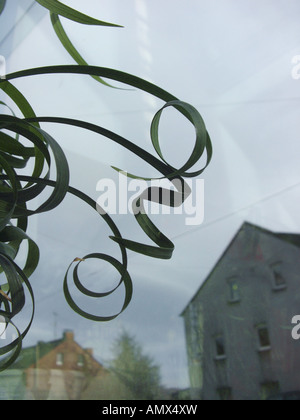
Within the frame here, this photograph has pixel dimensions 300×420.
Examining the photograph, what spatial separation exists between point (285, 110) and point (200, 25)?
19.0 inches

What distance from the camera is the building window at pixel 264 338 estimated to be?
1662mm

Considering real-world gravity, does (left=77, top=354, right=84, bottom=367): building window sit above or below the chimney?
below

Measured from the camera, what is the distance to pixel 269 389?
158 cm

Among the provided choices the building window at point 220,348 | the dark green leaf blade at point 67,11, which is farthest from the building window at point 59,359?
the dark green leaf blade at point 67,11

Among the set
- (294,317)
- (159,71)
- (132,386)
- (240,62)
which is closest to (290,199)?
(294,317)

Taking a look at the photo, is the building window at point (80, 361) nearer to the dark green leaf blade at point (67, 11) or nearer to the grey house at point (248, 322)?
the grey house at point (248, 322)

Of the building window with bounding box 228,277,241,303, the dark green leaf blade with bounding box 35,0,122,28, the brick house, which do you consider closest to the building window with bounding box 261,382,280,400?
the building window with bounding box 228,277,241,303

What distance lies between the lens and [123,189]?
51.2 inches

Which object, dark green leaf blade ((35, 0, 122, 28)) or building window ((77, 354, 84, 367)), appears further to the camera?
building window ((77, 354, 84, 367))

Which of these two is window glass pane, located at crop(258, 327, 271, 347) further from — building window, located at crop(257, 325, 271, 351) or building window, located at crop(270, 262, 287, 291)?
building window, located at crop(270, 262, 287, 291)

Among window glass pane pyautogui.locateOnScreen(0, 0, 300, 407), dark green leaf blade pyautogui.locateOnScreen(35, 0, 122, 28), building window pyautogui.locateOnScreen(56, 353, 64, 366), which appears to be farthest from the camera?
building window pyautogui.locateOnScreen(56, 353, 64, 366)

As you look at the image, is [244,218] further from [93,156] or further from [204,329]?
[93,156]

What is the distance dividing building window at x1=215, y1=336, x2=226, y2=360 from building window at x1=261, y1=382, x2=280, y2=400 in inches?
7.2

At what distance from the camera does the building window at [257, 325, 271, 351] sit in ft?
5.45
